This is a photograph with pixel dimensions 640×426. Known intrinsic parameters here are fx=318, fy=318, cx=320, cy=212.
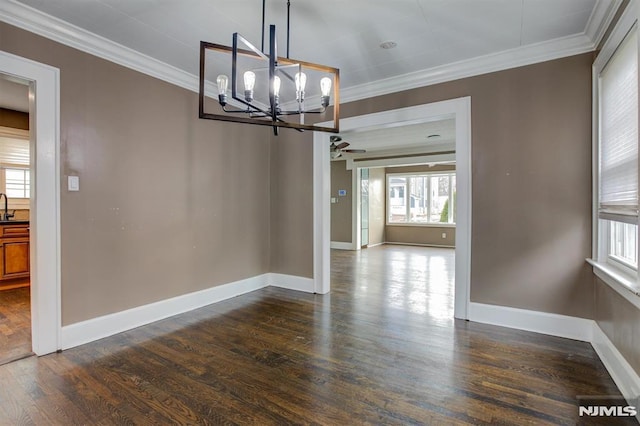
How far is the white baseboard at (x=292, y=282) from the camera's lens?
4.40m

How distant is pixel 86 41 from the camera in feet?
8.93

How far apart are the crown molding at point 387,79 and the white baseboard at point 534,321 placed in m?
2.37

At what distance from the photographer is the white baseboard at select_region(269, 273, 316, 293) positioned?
→ 14.4 feet

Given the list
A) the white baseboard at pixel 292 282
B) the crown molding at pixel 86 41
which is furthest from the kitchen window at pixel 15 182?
the white baseboard at pixel 292 282

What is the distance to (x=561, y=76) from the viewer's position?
2895mm

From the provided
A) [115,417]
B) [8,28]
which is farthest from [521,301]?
[8,28]

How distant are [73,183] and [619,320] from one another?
14.1 feet

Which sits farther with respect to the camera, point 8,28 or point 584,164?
point 584,164

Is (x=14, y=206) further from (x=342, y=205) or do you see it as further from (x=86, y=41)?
(x=342, y=205)

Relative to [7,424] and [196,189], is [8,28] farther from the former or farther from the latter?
[7,424]

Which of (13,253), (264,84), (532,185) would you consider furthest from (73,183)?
(532,185)

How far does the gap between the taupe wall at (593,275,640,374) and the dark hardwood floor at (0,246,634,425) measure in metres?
0.26

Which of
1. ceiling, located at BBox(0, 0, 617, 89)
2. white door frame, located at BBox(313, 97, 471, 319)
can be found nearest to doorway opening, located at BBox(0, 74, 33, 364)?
ceiling, located at BBox(0, 0, 617, 89)

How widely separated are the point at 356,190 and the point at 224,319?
617 cm
